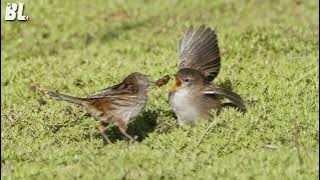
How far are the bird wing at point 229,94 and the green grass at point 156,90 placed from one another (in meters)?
0.09

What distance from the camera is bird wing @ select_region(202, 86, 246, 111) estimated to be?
7.03 metres

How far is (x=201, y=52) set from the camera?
7.95 m

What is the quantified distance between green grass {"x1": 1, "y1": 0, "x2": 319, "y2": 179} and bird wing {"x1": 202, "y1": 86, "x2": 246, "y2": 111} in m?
0.09

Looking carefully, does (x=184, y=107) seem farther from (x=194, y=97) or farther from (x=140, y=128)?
(x=140, y=128)

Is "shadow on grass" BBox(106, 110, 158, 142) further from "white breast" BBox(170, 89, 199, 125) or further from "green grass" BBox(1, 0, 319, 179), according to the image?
"white breast" BBox(170, 89, 199, 125)

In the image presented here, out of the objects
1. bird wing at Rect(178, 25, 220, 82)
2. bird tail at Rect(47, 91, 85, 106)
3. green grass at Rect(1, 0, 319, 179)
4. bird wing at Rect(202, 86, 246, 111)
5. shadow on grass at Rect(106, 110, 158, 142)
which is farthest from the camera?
bird wing at Rect(178, 25, 220, 82)

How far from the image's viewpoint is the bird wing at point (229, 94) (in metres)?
7.03

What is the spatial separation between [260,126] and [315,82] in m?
1.59

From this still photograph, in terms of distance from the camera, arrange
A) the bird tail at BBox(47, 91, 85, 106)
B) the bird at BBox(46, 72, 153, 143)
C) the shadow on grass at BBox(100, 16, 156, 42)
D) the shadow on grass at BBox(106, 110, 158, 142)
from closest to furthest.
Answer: the bird tail at BBox(47, 91, 85, 106)
the bird at BBox(46, 72, 153, 143)
the shadow on grass at BBox(106, 110, 158, 142)
the shadow on grass at BBox(100, 16, 156, 42)

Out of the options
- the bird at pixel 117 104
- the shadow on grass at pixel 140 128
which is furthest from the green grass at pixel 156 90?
the bird at pixel 117 104

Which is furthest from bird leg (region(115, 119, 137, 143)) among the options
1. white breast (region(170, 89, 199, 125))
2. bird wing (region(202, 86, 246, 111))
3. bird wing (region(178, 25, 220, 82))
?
bird wing (region(178, 25, 220, 82))

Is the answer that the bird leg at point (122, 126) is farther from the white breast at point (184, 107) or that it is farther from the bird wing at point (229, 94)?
the bird wing at point (229, 94)

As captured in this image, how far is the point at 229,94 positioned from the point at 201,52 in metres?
1.03

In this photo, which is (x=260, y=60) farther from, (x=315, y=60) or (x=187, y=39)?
(x=187, y=39)
